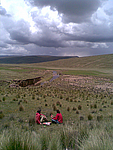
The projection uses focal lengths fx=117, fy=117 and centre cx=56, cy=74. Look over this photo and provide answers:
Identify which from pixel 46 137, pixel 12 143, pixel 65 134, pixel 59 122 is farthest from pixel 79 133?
pixel 59 122

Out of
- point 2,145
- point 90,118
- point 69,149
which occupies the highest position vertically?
point 2,145

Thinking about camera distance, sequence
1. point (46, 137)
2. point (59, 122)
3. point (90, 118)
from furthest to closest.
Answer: point (90, 118)
point (59, 122)
point (46, 137)

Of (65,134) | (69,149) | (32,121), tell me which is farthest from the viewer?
(32,121)

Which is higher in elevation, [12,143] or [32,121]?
[12,143]

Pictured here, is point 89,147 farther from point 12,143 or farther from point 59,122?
point 59,122

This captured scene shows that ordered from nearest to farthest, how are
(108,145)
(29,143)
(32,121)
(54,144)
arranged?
(108,145)
(29,143)
(54,144)
(32,121)

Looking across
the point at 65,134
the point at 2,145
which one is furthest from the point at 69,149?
the point at 2,145

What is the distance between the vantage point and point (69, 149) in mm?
3699

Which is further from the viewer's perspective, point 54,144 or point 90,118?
point 90,118

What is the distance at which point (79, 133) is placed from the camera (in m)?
4.43

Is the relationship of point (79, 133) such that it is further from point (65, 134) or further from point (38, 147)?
point (38, 147)

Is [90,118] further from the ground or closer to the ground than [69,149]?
closer to the ground

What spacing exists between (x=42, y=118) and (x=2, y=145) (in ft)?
16.9

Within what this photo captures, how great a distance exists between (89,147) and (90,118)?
625 centimetres
